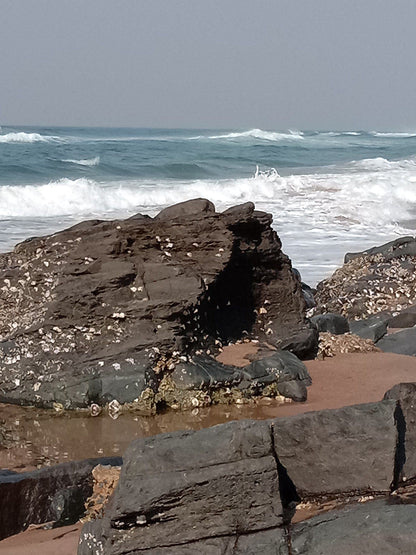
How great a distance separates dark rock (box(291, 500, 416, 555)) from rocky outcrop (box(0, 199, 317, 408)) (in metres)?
3.23

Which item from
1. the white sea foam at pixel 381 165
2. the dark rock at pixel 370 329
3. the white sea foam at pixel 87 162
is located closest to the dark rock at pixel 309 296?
the dark rock at pixel 370 329

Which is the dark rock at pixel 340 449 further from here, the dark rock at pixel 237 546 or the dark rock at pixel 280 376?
the dark rock at pixel 280 376

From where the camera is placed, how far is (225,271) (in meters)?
7.45

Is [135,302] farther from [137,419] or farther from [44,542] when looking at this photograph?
[44,542]

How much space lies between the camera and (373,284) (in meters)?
11.2

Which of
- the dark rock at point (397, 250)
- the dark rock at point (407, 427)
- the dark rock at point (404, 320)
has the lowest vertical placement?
the dark rock at point (404, 320)

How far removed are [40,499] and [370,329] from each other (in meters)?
5.06

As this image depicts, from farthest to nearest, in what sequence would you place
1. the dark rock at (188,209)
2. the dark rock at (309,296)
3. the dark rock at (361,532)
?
1. the dark rock at (309,296)
2. the dark rock at (188,209)
3. the dark rock at (361,532)

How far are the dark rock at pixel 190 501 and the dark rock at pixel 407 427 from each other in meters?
0.66

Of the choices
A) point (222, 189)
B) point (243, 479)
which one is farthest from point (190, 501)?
point (222, 189)

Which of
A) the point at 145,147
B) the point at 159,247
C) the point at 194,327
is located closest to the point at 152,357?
the point at 194,327

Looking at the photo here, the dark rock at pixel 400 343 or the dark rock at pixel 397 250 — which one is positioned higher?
the dark rock at pixel 397 250

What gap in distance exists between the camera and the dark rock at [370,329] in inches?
332

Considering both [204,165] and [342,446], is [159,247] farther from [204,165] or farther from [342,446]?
[204,165]
